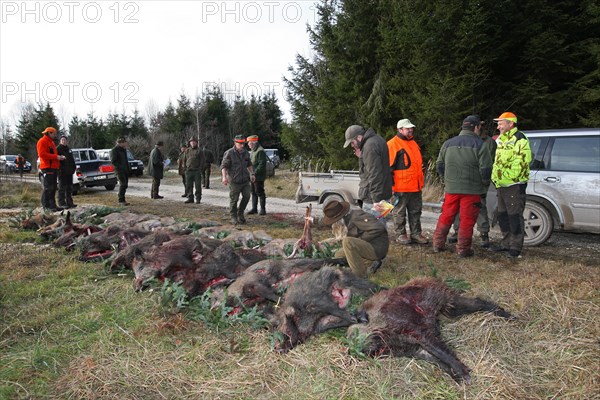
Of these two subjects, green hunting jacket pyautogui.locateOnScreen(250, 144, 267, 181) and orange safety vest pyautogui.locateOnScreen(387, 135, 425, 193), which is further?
green hunting jacket pyautogui.locateOnScreen(250, 144, 267, 181)

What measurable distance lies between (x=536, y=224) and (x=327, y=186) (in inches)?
170

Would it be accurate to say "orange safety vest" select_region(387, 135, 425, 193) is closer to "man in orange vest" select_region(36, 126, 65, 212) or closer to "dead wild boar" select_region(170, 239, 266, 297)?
"dead wild boar" select_region(170, 239, 266, 297)

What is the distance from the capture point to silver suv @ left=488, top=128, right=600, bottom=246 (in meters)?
6.14

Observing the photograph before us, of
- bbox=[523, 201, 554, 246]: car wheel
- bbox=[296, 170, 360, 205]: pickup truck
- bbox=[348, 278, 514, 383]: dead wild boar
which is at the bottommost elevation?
bbox=[348, 278, 514, 383]: dead wild boar

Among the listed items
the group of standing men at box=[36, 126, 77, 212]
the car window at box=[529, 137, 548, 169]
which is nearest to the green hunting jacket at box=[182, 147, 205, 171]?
the group of standing men at box=[36, 126, 77, 212]

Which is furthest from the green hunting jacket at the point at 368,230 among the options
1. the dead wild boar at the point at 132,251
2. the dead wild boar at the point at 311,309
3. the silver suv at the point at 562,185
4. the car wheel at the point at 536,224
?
the car wheel at the point at 536,224

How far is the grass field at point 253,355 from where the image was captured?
257 centimetres

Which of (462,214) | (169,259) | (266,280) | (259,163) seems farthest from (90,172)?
(462,214)

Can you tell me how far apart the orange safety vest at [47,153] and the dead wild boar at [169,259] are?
644 centimetres

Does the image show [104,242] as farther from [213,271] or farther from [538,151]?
[538,151]

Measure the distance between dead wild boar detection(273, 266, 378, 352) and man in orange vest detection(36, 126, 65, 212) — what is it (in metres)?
8.55

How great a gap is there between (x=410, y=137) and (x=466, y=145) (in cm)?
106

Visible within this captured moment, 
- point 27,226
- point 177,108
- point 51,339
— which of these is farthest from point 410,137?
point 177,108

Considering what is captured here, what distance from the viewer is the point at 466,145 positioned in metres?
5.95
